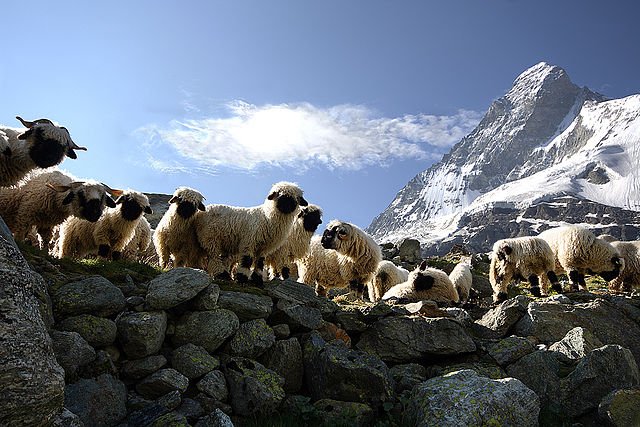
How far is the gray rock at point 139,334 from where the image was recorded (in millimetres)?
6602

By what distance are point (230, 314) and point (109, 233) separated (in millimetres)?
7614

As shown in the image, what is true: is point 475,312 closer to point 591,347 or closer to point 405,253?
point 591,347

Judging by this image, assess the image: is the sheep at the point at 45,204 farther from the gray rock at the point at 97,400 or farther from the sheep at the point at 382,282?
the sheep at the point at 382,282

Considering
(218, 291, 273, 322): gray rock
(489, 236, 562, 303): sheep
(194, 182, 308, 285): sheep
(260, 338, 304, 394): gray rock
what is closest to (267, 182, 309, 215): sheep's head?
(194, 182, 308, 285): sheep

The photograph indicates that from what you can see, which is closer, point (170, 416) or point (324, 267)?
point (170, 416)

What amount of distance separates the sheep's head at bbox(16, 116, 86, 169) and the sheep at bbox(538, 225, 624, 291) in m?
19.3

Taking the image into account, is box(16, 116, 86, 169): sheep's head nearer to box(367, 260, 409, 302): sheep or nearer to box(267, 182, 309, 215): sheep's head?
box(267, 182, 309, 215): sheep's head

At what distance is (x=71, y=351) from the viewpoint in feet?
19.2

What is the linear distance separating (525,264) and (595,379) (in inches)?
441

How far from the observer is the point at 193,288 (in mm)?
7562

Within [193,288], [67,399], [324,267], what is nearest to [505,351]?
[193,288]

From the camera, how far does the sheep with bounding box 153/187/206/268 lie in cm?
1321

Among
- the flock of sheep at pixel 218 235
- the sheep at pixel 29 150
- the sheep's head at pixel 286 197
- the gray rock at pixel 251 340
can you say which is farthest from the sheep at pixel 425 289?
the sheep at pixel 29 150

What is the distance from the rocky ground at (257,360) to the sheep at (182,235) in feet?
11.4
